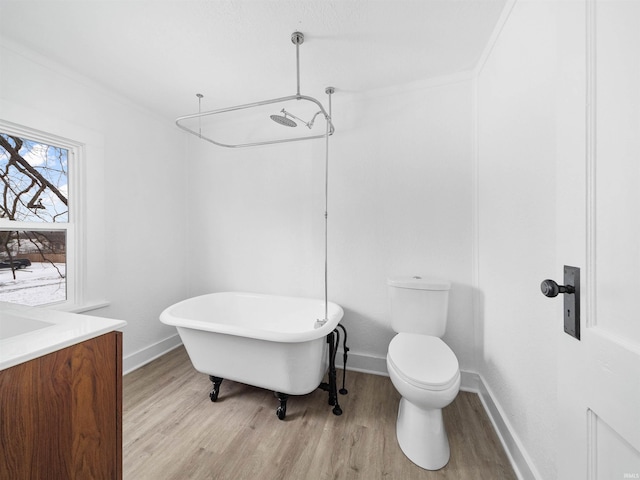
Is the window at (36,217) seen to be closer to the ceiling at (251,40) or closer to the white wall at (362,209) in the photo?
the ceiling at (251,40)

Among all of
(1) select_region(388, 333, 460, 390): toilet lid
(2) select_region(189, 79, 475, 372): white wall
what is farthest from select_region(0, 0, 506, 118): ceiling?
(1) select_region(388, 333, 460, 390): toilet lid

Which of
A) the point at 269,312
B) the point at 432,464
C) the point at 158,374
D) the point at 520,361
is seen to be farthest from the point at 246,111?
the point at 432,464

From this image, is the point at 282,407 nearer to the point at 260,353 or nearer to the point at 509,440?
the point at 260,353

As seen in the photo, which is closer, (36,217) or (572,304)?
(572,304)

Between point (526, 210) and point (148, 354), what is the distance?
3.03 meters

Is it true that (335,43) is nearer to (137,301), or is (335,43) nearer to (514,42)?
(514,42)

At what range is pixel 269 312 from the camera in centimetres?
234

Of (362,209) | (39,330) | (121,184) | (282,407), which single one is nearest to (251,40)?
(362,209)

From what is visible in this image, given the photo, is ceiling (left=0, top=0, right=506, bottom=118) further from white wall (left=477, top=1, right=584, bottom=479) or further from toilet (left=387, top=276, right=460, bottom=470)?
toilet (left=387, top=276, right=460, bottom=470)

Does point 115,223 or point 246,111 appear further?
point 246,111

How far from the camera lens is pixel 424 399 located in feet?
4.13

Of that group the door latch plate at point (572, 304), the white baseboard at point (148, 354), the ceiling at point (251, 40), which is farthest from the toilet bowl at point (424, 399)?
the white baseboard at point (148, 354)

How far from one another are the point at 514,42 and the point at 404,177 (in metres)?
0.97

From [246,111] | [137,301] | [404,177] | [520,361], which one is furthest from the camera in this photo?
[246,111]
